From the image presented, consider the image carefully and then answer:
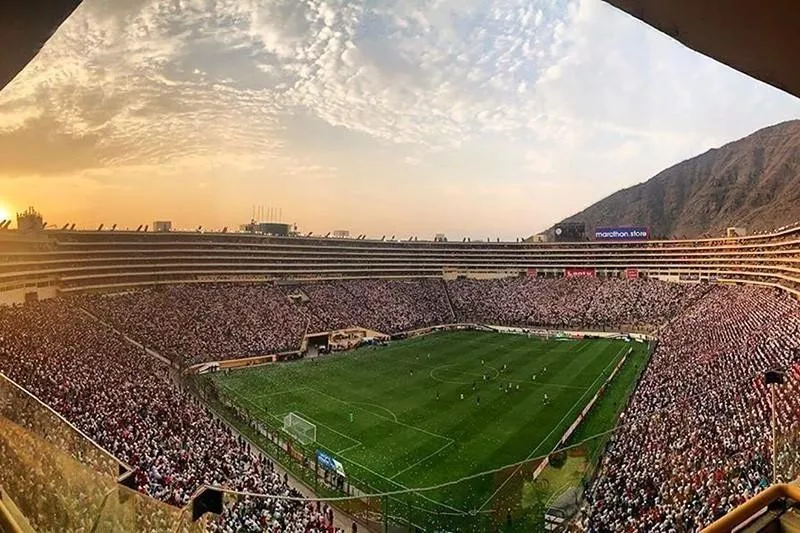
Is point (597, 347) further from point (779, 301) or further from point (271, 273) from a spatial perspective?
point (271, 273)

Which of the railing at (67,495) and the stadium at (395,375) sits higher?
the railing at (67,495)

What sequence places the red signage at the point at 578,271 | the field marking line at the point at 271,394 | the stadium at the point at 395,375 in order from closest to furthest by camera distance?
the stadium at the point at 395,375 < the field marking line at the point at 271,394 < the red signage at the point at 578,271

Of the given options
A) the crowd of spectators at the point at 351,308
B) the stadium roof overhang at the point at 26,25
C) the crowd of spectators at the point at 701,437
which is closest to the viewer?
the stadium roof overhang at the point at 26,25

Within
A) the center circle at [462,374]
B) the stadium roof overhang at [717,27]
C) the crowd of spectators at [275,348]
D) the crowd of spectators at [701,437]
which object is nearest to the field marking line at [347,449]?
the crowd of spectators at [275,348]

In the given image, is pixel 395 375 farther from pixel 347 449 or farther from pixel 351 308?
pixel 351 308

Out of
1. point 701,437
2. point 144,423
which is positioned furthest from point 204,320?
point 701,437

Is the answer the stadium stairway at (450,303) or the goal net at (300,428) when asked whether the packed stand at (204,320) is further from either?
the stadium stairway at (450,303)

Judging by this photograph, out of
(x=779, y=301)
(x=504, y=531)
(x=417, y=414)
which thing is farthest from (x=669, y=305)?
(x=504, y=531)

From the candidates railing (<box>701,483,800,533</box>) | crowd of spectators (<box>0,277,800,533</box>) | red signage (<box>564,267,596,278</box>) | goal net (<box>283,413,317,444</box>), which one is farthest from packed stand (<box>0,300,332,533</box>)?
red signage (<box>564,267,596,278</box>)
